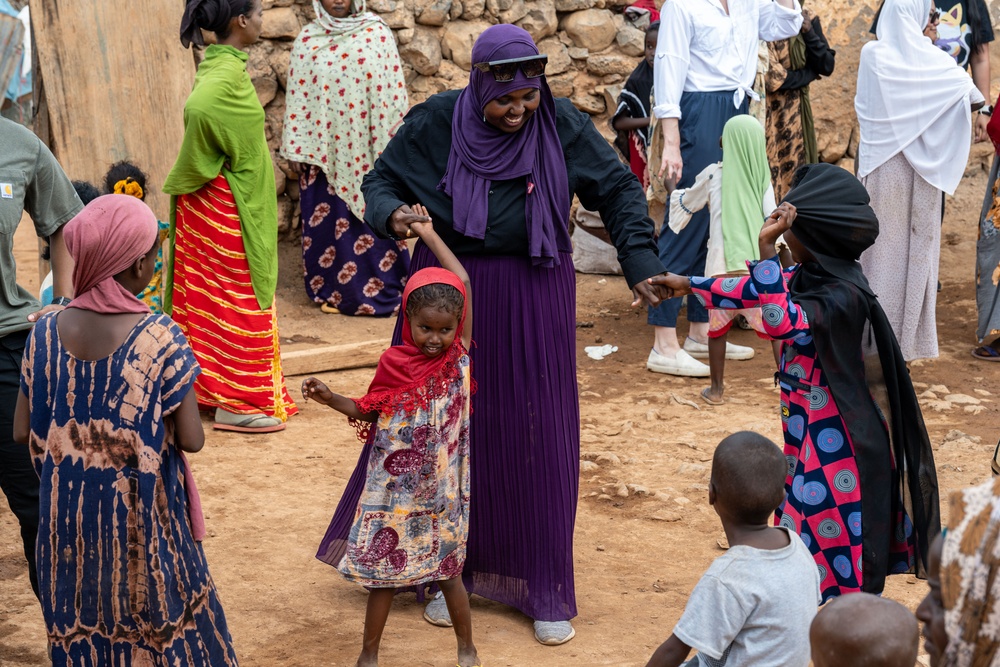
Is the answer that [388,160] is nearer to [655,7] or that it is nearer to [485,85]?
[485,85]

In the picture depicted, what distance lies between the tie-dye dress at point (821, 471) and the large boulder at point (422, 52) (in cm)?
568

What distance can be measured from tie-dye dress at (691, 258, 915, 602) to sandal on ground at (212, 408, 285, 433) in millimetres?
3178

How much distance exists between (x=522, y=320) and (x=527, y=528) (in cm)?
72

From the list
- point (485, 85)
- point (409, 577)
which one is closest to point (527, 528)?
point (409, 577)

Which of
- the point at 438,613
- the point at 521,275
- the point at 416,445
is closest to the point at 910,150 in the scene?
the point at 521,275

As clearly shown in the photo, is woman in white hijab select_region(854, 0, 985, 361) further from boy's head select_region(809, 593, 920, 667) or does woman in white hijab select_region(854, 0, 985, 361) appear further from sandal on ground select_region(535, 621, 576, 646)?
boy's head select_region(809, 593, 920, 667)

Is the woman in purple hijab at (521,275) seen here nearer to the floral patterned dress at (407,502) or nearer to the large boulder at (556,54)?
the floral patterned dress at (407,502)

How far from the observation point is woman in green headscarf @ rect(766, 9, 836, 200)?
7750 millimetres

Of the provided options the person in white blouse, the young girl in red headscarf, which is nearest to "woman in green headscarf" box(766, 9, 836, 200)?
the person in white blouse

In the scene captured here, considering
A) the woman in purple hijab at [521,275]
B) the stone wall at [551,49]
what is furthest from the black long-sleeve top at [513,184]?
the stone wall at [551,49]

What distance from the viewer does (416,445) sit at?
345cm

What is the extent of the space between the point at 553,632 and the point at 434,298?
128cm

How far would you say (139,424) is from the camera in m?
2.80

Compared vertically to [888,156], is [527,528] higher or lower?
lower
